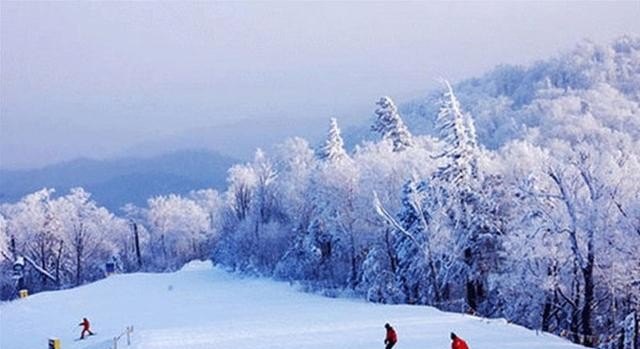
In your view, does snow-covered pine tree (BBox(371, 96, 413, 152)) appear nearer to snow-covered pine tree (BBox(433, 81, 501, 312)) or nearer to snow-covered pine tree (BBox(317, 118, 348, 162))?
snow-covered pine tree (BBox(317, 118, 348, 162))

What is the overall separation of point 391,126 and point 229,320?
31.4 meters

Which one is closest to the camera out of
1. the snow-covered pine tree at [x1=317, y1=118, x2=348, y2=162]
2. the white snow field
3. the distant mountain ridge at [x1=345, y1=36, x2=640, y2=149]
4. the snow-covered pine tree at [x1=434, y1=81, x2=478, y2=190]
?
the white snow field

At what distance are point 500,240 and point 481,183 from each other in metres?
3.45

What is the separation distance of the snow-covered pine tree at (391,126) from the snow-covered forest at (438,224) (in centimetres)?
12

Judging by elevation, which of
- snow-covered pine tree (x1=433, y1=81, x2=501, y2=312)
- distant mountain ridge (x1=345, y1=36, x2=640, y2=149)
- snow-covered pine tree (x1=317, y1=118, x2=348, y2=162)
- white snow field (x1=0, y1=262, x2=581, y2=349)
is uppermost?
distant mountain ridge (x1=345, y1=36, x2=640, y2=149)

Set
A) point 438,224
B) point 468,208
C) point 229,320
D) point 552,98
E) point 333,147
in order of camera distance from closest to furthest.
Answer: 1. point 229,320
2. point 468,208
3. point 438,224
4. point 333,147
5. point 552,98

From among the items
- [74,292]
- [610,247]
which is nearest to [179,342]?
[610,247]

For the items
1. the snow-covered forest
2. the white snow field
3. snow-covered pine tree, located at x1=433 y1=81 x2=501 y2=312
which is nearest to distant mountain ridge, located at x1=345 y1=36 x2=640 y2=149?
the snow-covered forest

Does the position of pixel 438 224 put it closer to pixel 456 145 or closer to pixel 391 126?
pixel 456 145

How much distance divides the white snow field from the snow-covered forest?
4.42 m

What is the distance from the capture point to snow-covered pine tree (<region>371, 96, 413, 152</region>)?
64.9m

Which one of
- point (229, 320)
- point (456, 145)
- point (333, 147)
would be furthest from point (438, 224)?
point (333, 147)

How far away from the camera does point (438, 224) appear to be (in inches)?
1699

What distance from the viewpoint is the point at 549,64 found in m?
164
